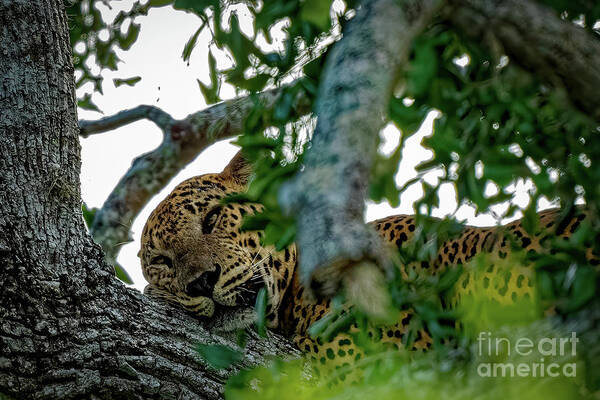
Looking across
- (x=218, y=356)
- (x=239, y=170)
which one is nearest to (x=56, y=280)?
(x=218, y=356)

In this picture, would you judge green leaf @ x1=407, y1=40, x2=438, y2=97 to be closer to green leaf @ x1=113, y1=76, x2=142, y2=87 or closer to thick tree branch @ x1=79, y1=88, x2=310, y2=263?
thick tree branch @ x1=79, y1=88, x2=310, y2=263

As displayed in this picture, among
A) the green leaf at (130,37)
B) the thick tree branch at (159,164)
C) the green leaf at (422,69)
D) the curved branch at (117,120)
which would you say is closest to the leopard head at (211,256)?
the thick tree branch at (159,164)

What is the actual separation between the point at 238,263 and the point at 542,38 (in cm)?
268

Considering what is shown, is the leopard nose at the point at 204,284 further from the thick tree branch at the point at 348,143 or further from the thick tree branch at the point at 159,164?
the thick tree branch at the point at 348,143

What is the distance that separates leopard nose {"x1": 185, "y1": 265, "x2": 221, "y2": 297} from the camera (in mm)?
3943

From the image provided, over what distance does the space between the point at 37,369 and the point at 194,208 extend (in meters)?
1.88

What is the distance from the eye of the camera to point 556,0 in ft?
6.13

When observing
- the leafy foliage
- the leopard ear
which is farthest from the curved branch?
the leafy foliage

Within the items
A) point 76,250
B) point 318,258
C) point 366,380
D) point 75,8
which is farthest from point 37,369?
point 75,8

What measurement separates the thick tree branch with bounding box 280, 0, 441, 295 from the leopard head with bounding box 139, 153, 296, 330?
2265 mm

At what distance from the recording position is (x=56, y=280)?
284 centimetres

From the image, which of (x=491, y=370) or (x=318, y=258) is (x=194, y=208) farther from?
(x=318, y=258)

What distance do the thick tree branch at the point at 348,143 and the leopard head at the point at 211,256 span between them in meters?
Answer: 2.26

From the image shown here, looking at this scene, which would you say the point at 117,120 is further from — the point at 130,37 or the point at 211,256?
the point at 211,256
